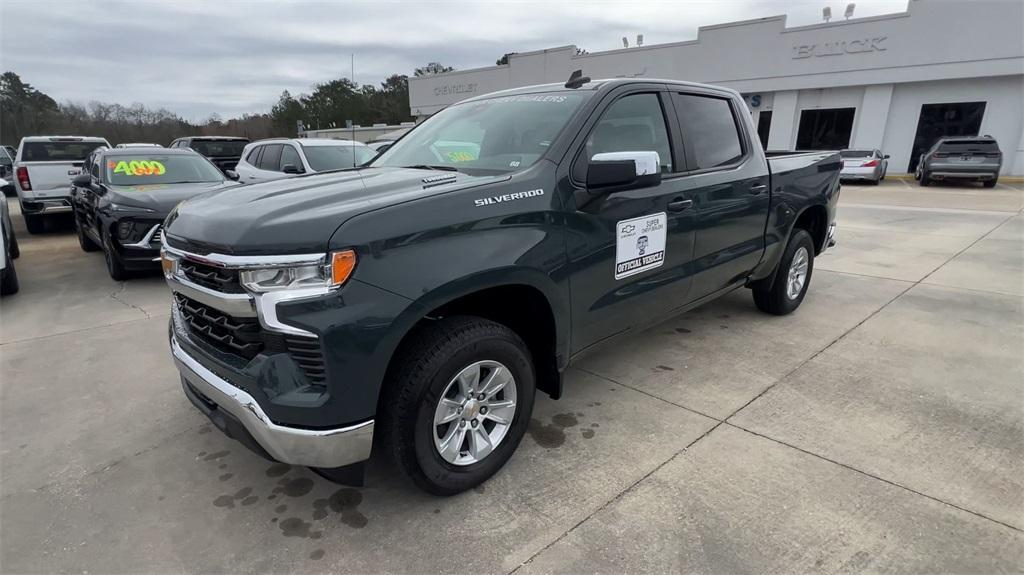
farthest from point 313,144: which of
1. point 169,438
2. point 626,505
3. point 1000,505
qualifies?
point 1000,505

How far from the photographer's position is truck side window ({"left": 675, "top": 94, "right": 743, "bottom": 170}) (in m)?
3.61

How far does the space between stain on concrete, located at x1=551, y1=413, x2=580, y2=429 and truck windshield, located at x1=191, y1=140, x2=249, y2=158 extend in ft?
48.3

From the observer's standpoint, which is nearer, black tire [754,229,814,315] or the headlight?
the headlight

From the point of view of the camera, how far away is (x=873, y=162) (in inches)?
728

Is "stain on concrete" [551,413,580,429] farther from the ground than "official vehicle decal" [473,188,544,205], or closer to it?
closer to it

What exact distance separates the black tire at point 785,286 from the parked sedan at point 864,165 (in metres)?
Result: 16.5

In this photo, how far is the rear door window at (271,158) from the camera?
953cm

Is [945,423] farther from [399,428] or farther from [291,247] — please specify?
[291,247]

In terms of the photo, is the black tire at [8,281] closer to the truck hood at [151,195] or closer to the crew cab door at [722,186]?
the truck hood at [151,195]

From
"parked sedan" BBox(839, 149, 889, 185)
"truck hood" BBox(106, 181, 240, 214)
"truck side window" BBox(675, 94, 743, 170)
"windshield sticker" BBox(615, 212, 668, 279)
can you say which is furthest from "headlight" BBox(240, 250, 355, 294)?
"parked sedan" BBox(839, 149, 889, 185)

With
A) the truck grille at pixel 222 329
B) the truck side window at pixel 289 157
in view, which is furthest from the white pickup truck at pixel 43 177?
the truck grille at pixel 222 329

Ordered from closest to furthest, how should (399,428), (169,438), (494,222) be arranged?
(399,428) < (494,222) < (169,438)

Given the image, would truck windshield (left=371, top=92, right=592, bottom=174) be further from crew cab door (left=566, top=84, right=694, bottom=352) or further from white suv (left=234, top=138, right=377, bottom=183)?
white suv (left=234, top=138, right=377, bottom=183)

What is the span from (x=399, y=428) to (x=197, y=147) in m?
15.8
